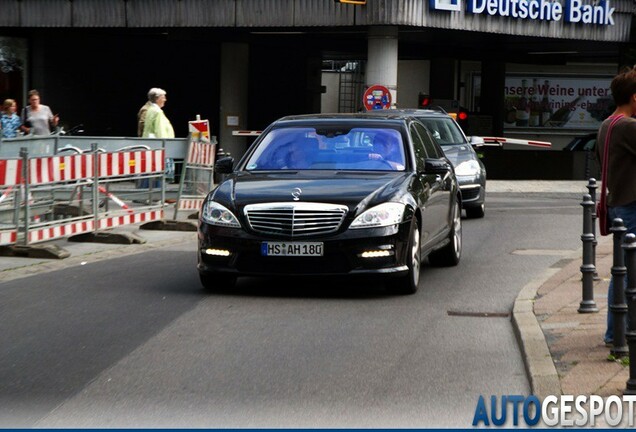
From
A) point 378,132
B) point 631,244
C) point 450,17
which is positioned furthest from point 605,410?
point 450,17

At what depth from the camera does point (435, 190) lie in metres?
13.3

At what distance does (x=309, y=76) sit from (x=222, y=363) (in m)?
38.6

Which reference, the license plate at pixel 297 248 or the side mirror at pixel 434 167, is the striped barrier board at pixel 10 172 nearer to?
the license plate at pixel 297 248

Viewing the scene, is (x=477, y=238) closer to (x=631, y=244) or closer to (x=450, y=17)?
(x=631, y=244)

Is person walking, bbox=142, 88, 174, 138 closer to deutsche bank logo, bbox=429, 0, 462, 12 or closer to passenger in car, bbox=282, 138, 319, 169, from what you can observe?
passenger in car, bbox=282, 138, 319, 169

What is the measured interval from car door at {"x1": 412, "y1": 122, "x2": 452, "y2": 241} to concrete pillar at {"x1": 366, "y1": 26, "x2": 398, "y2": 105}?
67.5 ft

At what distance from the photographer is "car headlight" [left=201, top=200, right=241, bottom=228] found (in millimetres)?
11680

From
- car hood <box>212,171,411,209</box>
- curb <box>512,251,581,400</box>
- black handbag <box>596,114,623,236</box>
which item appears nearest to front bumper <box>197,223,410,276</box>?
car hood <box>212,171,411,209</box>

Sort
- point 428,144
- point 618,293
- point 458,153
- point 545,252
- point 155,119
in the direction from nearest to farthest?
point 618,293
point 428,144
point 545,252
point 458,153
point 155,119

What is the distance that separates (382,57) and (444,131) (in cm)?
1365

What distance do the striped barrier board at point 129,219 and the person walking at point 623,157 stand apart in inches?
359

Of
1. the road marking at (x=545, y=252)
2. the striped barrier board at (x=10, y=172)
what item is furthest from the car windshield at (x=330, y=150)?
the road marking at (x=545, y=252)

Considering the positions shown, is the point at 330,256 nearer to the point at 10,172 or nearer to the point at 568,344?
the point at 568,344

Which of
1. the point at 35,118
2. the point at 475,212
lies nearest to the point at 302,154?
the point at 475,212
